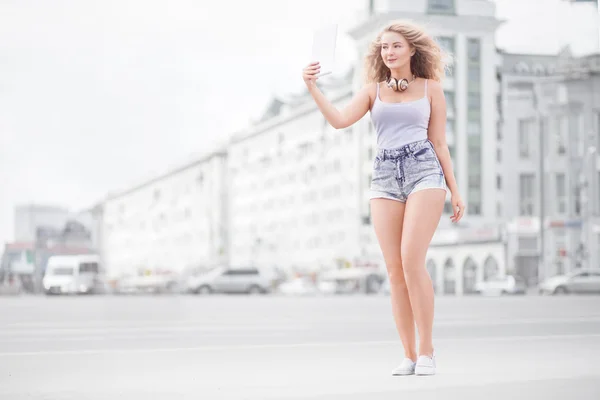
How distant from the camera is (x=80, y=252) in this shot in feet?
442

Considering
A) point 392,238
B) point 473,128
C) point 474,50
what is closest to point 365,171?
point 473,128

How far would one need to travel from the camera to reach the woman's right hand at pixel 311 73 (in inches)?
252

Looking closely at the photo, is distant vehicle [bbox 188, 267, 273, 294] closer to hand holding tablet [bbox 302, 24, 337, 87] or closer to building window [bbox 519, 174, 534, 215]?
building window [bbox 519, 174, 534, 215]

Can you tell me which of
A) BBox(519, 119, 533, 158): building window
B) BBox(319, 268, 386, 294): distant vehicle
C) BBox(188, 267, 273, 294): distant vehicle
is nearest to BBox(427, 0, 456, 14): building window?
BBox(519, 119, 533, 158): building window

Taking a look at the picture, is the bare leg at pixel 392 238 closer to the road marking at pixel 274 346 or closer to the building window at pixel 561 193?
the road marking at pixel 274 346

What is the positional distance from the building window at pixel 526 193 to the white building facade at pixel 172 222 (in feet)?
152

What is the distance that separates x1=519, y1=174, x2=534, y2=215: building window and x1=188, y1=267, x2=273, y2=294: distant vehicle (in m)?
27.7

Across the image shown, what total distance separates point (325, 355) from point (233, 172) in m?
122

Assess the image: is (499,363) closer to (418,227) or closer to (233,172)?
(418,227)

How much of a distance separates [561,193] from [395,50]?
2809 inches

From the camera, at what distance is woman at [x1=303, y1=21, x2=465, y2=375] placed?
6.41 metres

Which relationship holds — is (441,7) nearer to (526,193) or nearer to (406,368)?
(526,193)

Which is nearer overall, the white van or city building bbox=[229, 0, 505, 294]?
the white van

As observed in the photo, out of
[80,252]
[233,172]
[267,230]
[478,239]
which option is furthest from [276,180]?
[478,239]
